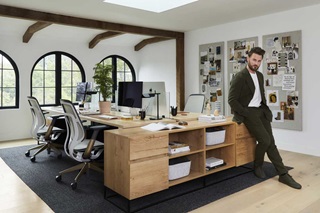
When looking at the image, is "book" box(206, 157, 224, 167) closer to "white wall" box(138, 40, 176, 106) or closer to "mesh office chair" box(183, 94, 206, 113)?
"mesh office chair" box(183, 94, 206, 113)

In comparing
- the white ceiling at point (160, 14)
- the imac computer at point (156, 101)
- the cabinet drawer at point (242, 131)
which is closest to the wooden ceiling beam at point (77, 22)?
the white ceiling at point (160, 14)

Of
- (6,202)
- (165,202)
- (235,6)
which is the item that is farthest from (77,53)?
(165,202)

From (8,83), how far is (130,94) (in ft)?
12.1

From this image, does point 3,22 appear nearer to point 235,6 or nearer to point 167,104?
point 167,104

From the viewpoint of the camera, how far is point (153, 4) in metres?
4.71

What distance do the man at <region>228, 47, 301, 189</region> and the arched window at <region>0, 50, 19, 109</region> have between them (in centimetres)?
477

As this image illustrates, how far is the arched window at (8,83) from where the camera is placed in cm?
595

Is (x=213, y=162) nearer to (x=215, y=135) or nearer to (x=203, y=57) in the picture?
(x=215, y=135)

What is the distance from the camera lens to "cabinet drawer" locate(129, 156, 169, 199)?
2408 millimetres

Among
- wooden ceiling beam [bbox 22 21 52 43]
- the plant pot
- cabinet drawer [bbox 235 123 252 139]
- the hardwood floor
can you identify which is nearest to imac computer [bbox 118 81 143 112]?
the plant pot

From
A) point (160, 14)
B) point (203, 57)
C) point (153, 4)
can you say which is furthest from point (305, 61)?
point (153, 4)

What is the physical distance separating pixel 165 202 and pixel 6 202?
1518mm

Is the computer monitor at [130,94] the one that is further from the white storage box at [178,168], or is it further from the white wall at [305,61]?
the white wall at [305,61]

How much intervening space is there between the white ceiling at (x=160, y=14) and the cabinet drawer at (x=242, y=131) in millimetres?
1907
